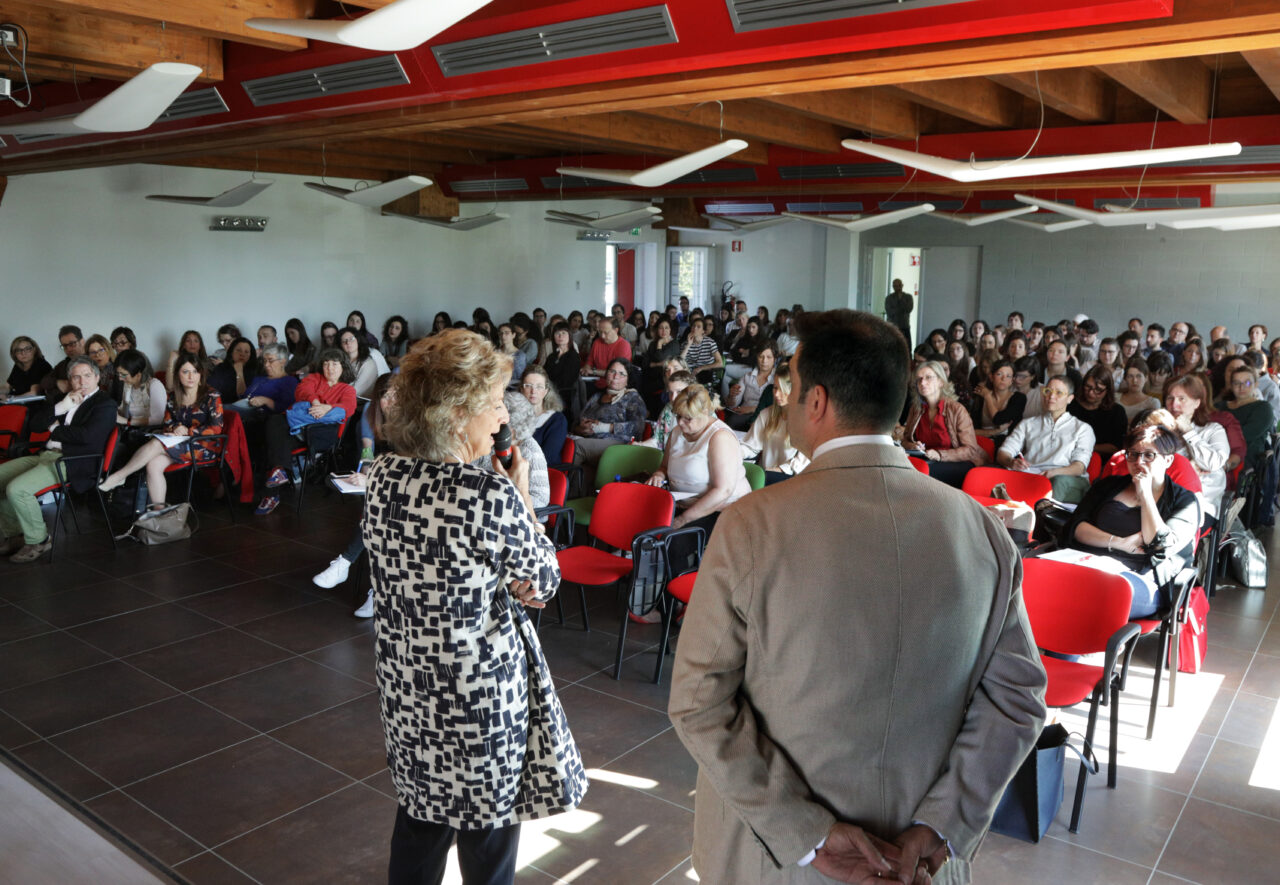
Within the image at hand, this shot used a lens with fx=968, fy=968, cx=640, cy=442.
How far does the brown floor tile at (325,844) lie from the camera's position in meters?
2.92

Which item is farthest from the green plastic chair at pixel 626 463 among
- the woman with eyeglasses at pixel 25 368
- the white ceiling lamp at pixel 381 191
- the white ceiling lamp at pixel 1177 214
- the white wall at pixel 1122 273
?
the white wall at pixel 1122 273

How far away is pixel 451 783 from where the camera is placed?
6.90 feet

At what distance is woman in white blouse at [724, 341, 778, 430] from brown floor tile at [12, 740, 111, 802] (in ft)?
19.0

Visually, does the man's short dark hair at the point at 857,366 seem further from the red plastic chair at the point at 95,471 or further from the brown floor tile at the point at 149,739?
the red plastic chair at the point at 95,471

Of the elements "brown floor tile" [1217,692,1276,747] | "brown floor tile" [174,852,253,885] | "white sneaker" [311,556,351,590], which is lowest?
"brown floor tile" [174,852,253,885]

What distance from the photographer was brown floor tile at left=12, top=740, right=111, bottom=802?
11.1 ft

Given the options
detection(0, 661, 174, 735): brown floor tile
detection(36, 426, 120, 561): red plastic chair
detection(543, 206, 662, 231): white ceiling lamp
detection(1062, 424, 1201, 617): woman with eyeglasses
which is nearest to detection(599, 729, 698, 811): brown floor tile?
detection(1062, 424, 1201, 617): woman with eyeglasses

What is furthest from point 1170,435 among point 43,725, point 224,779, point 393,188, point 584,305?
point 584,305

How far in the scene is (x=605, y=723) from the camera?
3.93 metres

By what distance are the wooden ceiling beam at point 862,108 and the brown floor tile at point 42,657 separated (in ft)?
16.8

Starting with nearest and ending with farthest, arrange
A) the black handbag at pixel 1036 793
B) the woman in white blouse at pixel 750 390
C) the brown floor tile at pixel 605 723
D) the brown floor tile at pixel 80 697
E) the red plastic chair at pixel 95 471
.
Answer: the black handbag at pixel 1036 793, the brown floor tile at pixel 605 723, the brown floor tile at pixel 80 697, the red plastic chair at pixel 95 471, the woman in white blouse at pixel 750 390

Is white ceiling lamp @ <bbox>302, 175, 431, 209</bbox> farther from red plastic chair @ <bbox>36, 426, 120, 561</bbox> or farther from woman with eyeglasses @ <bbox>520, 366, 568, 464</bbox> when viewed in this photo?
red plastic chair @ <bbox>36, 426, 120, 561</bbox>

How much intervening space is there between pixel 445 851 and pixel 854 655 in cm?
127

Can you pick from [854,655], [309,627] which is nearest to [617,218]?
[309,627]
